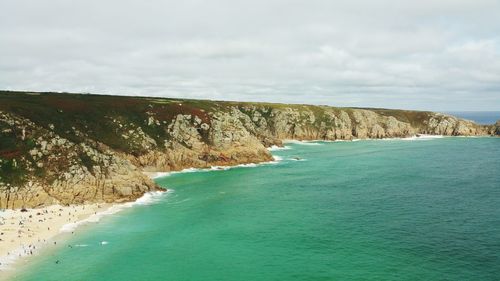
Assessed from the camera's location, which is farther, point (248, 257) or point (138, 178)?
point (138, 178)

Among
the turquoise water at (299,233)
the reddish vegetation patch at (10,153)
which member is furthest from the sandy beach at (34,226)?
the reddish vegetation patch at (10,153)

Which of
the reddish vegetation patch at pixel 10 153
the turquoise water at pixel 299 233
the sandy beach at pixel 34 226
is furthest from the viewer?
the reddish vegetation patch at pixel 10 153

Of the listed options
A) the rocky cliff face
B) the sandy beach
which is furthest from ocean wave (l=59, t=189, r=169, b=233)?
the rocky cliff face

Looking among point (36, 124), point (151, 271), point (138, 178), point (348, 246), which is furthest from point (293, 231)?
point (36, 124)

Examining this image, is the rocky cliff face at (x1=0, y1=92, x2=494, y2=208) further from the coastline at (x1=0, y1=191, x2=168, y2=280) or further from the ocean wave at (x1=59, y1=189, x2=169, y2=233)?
the coastline at (x1=0, y1=191, x2=168, y2=280)

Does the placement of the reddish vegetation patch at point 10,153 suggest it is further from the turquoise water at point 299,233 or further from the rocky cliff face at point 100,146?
the turquoise water at point 299,233

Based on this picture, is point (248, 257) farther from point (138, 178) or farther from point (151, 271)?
point (138, 178)
